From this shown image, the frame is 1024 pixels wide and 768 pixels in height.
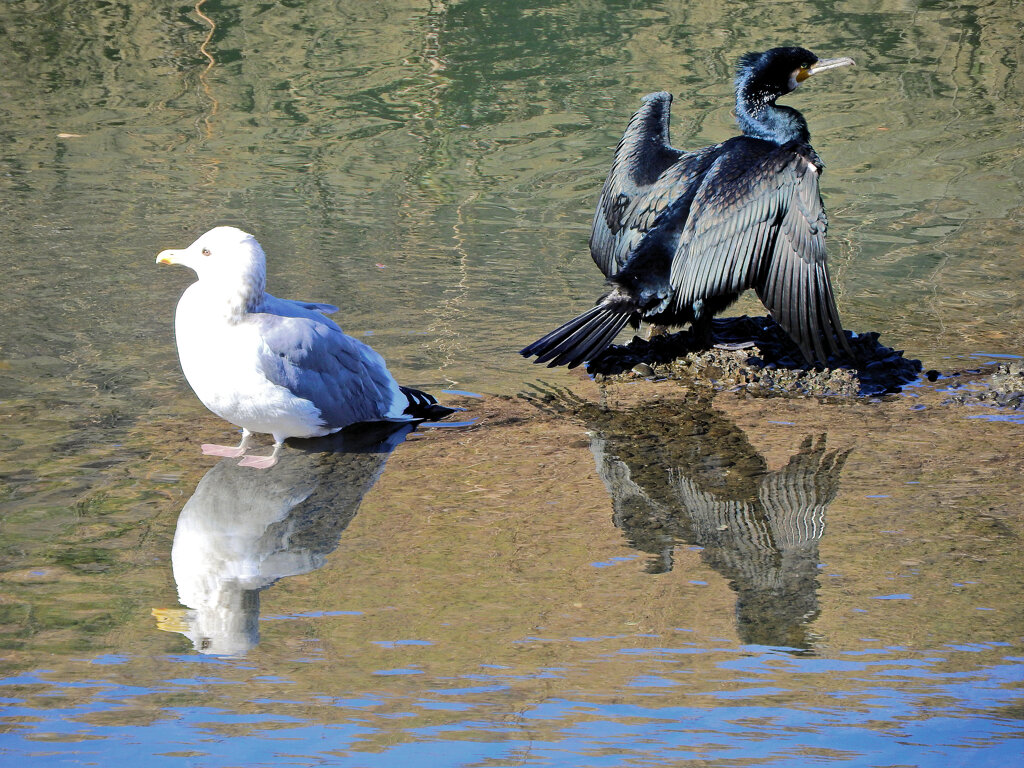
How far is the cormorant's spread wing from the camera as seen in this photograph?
5.95 meters

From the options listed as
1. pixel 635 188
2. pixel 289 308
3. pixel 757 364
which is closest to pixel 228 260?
pixel 289 308

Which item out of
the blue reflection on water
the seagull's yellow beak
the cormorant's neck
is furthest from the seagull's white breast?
the cormorant's neck

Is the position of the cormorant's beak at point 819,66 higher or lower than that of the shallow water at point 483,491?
higher

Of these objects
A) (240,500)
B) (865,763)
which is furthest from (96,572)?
(865,763)

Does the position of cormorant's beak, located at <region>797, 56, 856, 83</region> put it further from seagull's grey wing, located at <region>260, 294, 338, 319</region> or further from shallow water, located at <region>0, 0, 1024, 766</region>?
seagull's grey wing, located at <region>260, 294, 338, 319</region>

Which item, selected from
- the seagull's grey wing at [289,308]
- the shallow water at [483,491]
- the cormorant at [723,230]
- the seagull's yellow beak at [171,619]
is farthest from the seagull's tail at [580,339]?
the seagull's yellow beak at [171,619]

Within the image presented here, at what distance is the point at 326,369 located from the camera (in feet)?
15.4

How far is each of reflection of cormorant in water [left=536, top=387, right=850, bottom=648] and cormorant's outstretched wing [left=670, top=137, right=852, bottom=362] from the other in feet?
1.70

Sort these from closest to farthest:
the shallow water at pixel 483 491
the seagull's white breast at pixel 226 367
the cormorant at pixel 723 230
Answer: the shallow water at pixel 483 491, the seagull's white breast at pixel 226 367, the cormorant at pixel 723 230

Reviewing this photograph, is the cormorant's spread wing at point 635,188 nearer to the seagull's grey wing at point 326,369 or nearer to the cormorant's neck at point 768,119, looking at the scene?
the cormorant's neck at point 768,119

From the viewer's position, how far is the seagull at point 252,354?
4426mm

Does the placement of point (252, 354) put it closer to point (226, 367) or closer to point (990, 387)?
point (226, 367)

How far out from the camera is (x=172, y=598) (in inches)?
147

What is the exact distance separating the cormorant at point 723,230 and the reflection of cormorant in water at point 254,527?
108cm
